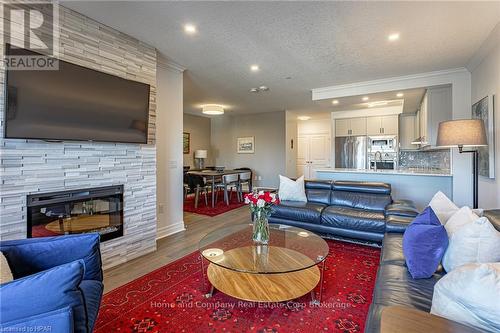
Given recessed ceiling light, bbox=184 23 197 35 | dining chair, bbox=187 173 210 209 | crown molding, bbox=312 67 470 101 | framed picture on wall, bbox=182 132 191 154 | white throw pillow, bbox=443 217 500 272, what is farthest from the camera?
framed picture on wall, bbox=182 132 191 154

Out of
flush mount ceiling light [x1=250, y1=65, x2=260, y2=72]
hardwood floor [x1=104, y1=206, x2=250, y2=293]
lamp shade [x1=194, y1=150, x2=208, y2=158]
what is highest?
flush mount ceiling light [x1=250, y1=65, x2=260, y2=72]

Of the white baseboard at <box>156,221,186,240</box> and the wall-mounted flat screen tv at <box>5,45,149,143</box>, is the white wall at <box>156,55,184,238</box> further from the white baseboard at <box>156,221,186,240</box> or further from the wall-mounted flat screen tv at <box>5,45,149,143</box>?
the wall-mounted flat screen tv at <box>5,45,149,143</box>

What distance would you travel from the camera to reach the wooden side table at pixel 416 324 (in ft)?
2.85

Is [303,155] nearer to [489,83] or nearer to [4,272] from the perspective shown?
[489,83]

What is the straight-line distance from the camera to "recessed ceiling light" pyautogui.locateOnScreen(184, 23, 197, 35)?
266cm

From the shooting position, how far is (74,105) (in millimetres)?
2350

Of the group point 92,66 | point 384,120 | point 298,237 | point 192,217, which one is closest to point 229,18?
point 92,66

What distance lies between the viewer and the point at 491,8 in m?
2.34

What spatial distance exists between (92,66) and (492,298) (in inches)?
133

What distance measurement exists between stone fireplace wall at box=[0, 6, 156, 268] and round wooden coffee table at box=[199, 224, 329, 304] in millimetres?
1157

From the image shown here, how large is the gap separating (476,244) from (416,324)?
0.85 meters

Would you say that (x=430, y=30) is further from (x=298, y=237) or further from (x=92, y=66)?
(x=92, y=66)

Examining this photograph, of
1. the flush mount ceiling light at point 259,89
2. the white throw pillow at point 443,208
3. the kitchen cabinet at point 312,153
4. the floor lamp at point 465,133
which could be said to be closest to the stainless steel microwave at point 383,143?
the kitchen cabinet at point 312,153

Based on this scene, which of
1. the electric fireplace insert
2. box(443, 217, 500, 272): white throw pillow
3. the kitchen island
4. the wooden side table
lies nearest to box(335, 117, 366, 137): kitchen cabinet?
the kitchen island
